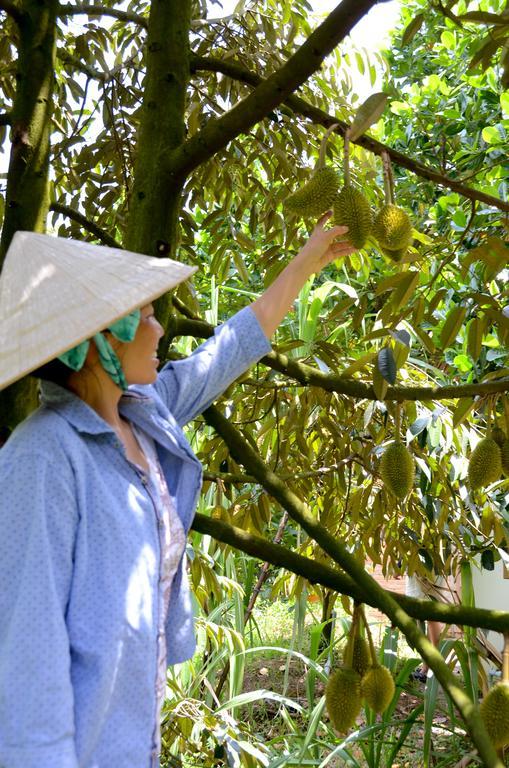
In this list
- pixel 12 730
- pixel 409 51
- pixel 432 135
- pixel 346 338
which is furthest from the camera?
pixel 409 51

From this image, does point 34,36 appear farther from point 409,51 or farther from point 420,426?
point 409,51

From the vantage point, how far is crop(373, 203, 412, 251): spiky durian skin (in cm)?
113

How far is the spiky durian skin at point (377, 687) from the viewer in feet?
3.99

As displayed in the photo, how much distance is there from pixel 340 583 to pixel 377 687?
0.72ft

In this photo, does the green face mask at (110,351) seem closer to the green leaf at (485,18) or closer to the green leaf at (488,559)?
the green leaf at (485,18)

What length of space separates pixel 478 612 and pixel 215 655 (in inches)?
67.5

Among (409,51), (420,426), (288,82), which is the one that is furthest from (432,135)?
(288,82)

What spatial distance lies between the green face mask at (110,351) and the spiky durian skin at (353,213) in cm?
34

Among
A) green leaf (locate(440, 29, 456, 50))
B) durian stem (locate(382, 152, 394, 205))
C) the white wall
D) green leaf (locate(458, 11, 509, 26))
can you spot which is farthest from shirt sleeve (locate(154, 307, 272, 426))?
the white wall

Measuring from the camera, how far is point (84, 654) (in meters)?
0.79

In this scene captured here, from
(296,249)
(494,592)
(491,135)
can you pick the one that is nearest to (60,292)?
(296,249)

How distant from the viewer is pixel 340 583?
110 centimetres

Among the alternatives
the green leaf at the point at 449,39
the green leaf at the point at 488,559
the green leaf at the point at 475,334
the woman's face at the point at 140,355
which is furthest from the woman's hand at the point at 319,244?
the green leaf at the point at 449,39

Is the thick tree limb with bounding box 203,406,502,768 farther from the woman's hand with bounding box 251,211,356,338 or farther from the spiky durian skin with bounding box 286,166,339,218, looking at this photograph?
the spiky durian skin with bounding box 286,166,339,218
